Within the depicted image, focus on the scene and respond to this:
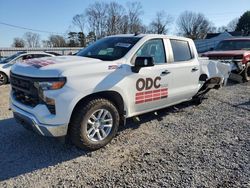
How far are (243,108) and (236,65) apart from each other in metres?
4.11

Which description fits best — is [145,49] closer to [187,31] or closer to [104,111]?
[104,111]

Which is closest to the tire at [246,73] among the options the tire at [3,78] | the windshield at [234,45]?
the windshield at [234,45]

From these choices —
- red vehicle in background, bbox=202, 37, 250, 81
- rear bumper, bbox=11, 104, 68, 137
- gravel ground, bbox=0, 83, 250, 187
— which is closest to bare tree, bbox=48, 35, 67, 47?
red vehicle in background, bbox=202, 37, 250, 81

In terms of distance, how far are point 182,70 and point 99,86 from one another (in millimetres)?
2239

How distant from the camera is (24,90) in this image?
4125 millimetres

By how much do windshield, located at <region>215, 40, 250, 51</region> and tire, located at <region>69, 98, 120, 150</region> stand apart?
9.25 metres

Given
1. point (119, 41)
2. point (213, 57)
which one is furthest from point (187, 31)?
point (119, 41)

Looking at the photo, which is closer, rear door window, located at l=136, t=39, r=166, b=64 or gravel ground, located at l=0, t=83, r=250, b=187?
gravel ground, located at l=0, t=83, r=250, b=187

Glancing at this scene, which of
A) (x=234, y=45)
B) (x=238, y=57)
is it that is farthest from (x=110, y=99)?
(x=234, y=45)

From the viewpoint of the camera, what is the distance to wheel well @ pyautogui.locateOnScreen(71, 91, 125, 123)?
13.2ft

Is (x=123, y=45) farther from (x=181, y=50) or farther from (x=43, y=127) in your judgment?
(x=43, y=127)

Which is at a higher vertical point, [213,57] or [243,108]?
[213,57]

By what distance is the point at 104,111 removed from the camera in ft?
14.1

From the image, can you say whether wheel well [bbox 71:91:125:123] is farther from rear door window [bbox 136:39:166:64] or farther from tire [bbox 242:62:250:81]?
tire [bbox 242:62:250:81]
